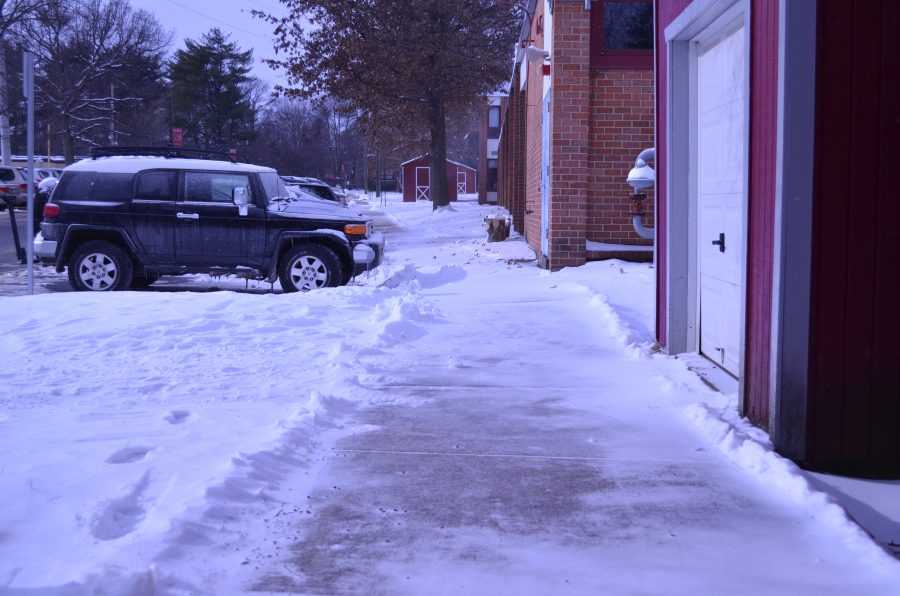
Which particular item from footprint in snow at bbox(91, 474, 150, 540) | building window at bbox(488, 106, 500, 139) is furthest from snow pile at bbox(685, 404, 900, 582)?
building window at bbox(488, 106, 500, 139)

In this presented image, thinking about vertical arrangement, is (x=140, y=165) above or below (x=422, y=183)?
below

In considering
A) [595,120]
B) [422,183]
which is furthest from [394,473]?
[422,183]

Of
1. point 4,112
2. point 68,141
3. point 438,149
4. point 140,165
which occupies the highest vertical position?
point 4,112

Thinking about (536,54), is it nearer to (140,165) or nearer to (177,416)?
(140,165)

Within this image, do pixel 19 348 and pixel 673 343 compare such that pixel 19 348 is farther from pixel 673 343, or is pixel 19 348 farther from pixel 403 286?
pixel 403 286

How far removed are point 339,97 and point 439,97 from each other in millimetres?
3878

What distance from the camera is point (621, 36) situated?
13367 mm

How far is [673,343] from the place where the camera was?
25.7 ft

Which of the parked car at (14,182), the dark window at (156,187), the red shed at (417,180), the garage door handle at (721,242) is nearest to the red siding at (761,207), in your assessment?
the garage door handle at (721,242)

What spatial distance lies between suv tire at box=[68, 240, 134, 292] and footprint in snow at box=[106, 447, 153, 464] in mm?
8212

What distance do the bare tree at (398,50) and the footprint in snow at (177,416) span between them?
26.3 metres

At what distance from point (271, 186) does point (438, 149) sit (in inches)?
930

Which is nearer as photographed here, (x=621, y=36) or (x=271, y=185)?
(x=271, y=185)

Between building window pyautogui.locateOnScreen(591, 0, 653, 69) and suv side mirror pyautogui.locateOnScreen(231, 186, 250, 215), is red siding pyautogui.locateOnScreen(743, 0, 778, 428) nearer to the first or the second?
building window pyautogui.locateOnScreen(591, 0, 653, 69)
